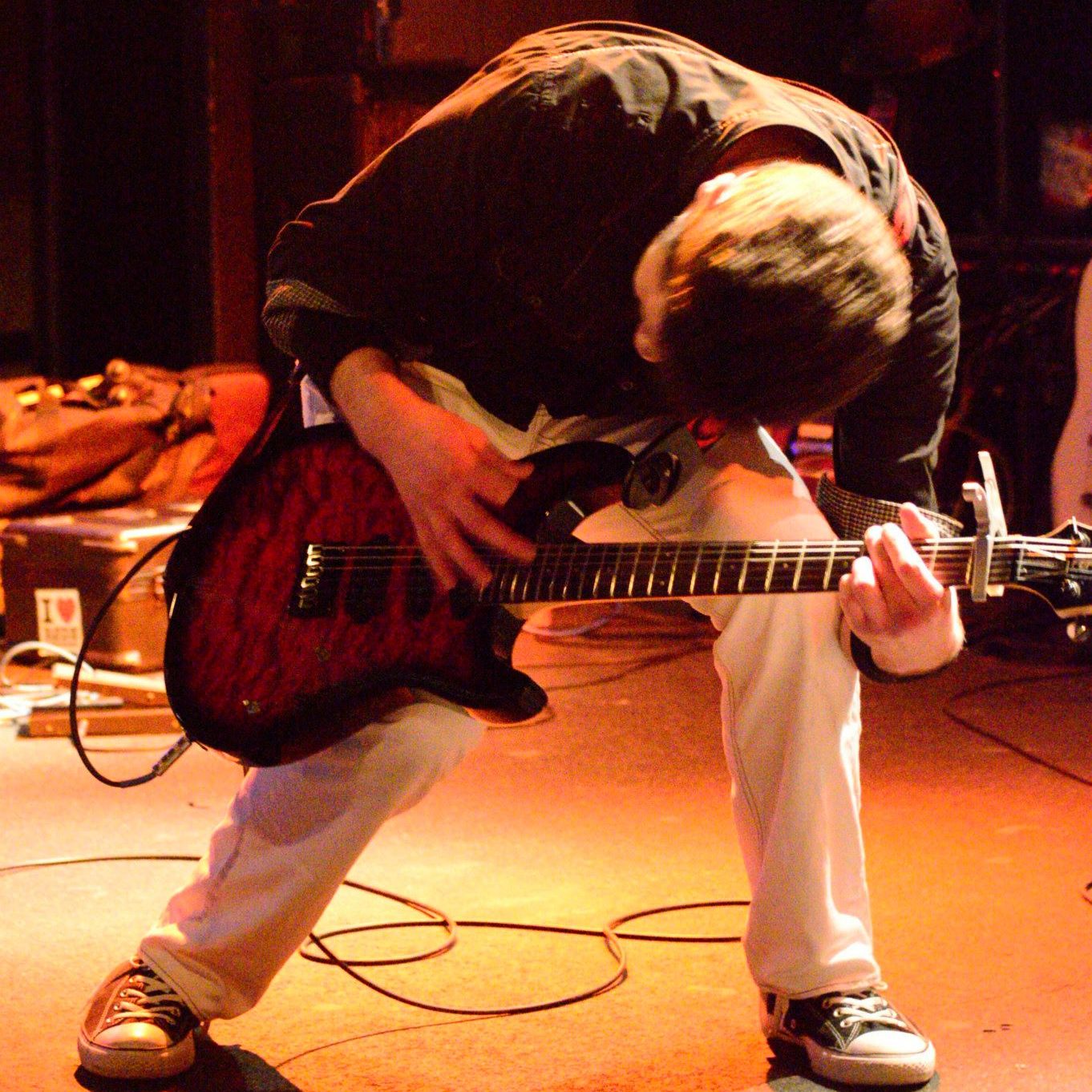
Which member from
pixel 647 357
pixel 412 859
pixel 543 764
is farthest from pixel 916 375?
pixel 543 764

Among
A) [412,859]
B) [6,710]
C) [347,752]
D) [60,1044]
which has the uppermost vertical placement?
[347,752]

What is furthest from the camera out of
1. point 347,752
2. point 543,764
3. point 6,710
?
point 6,710

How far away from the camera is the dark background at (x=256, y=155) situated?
5047mm

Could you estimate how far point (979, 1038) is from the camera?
1.95 meters

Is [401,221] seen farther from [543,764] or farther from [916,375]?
[543,764]

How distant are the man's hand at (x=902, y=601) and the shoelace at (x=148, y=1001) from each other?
3.04 feet

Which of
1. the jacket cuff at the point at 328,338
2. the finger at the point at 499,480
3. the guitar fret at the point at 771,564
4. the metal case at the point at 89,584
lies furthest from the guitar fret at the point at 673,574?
the metal case at the point at 89,584

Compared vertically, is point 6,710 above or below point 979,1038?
below

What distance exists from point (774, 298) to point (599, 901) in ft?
4.12

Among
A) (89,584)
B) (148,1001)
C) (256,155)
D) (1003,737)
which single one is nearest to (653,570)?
(148,1001)

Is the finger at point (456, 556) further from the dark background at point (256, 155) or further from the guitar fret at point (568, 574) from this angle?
the dark background at point (256, 155)

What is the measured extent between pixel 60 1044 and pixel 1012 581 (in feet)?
4.18

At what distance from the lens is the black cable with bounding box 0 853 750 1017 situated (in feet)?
6.80

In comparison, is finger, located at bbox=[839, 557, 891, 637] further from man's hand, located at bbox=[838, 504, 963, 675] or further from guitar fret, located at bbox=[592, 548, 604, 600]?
guitar fret, located at bbox=[592, 548, 604, 600]
